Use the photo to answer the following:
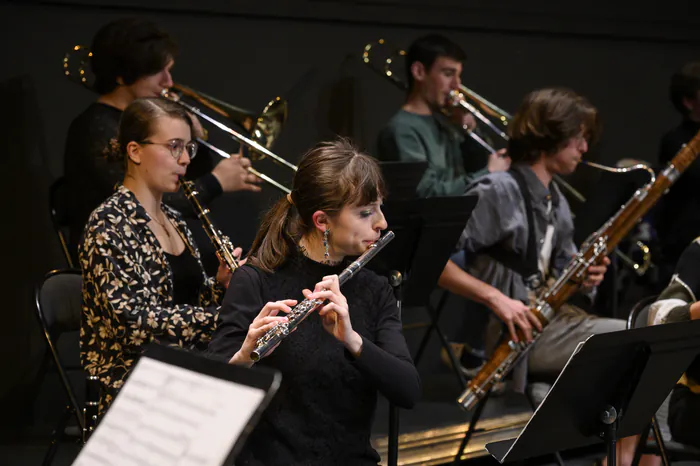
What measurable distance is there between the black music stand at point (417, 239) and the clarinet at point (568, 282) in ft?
1.33

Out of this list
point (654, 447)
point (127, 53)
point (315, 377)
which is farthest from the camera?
point (127, 53)

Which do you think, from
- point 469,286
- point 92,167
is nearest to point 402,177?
point 469,286

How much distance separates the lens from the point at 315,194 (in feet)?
6.35

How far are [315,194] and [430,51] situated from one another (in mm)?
2031

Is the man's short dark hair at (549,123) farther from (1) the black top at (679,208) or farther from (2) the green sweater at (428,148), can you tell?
(1) the black top at (679,208)

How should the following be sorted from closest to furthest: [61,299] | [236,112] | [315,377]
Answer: [315,377] → [61,299] → [236,112]

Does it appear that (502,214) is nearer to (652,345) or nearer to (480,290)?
(480,290)

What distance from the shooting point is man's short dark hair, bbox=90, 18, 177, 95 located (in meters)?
3.02

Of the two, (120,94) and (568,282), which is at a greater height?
(120,94)

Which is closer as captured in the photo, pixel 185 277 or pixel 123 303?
pixel 123 303

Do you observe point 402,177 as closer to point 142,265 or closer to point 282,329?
point 142,265

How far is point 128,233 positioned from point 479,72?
2530 mm

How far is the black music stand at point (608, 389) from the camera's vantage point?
178cm

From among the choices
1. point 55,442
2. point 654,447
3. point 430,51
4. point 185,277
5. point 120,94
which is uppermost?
point 430,51
